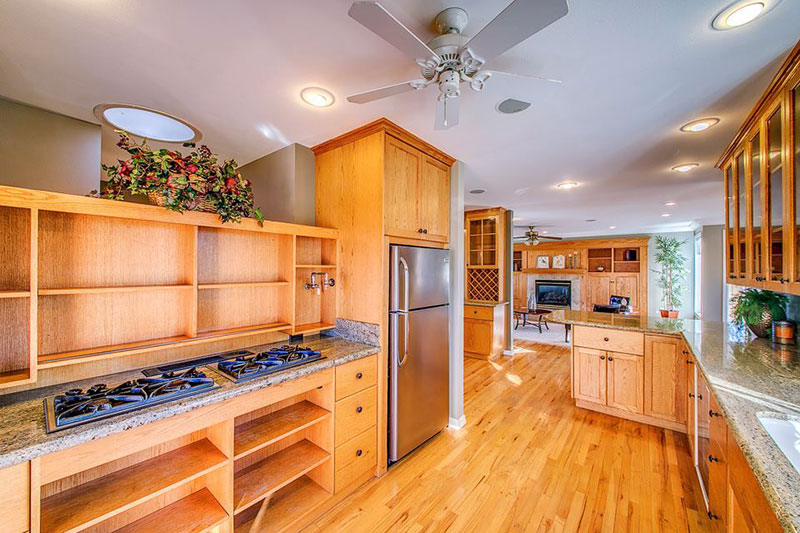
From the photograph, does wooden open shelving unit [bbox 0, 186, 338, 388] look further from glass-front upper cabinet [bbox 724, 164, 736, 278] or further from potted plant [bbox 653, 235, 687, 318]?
potted plant [bbox 653, 235, 687, 318]

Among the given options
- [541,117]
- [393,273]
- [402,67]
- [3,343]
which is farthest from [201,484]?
[541,117]

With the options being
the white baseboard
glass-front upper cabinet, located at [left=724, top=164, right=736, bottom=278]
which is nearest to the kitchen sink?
glass-front upper cabinet, located at [left=724, top=164, right=736, bottom=278]

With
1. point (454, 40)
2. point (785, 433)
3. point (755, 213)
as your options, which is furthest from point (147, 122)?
point (755, 213)

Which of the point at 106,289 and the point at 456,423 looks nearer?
the point at 106,289

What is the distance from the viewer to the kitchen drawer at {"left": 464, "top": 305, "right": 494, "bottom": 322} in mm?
5086

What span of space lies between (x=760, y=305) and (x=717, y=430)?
65.0 inches

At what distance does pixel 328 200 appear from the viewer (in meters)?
2.64

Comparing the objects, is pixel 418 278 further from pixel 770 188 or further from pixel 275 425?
pixel 770 188

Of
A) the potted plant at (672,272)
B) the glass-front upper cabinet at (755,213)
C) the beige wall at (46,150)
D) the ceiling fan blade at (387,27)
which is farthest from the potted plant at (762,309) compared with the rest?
the potted plant at (672,272)

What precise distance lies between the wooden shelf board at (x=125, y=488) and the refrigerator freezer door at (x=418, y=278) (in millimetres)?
1389

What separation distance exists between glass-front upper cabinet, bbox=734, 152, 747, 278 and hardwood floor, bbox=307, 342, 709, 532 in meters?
1.58

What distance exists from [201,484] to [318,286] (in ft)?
4.60

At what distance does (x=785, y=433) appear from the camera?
3.71ft

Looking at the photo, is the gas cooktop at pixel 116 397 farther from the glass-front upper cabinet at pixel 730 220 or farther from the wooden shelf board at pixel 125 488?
the glass-front upper cabinet at pixel 730 220
